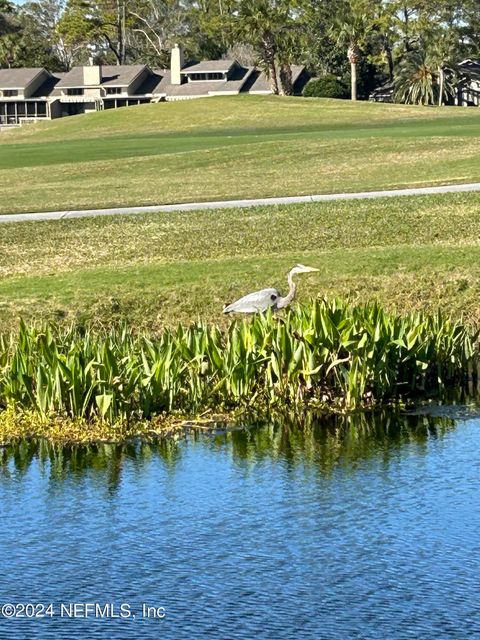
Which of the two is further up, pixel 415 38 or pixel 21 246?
pixel 415 38

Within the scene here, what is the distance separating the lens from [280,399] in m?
13.9

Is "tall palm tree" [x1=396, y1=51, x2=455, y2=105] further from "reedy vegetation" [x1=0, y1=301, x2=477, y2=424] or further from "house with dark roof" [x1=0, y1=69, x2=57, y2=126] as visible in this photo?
"reedy vegetation" [x1=0, y1=301, x2=477, y2=424]

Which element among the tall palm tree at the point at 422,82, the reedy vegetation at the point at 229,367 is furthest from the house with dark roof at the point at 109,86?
the reedy vegetation at the point at 229,367

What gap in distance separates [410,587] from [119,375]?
4.83 meters

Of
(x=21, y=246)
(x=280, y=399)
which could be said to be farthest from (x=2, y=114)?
(x=280, y=399)

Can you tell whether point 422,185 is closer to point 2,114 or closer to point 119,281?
point 119,281

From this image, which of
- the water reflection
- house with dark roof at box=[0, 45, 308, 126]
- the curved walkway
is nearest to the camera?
the water reflection

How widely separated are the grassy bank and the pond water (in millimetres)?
518

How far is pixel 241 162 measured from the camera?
4038 centimetres

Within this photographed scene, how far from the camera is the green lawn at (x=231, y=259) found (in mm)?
18359

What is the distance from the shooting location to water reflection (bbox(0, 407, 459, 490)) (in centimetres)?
1220

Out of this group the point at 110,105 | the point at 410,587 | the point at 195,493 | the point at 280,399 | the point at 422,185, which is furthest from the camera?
the point at 110,105

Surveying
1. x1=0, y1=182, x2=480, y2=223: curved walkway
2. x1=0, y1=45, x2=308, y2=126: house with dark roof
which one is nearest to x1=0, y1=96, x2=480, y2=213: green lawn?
x1=0, y1=182, x2=480, y2=223: curved walkway

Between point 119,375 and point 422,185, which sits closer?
point 119,375
